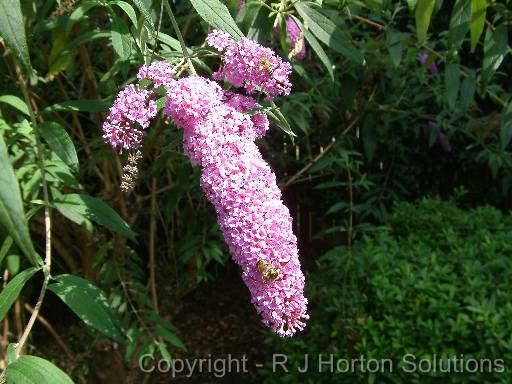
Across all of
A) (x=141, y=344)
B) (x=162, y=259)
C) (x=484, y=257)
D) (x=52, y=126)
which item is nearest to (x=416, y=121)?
(x=484, y=257)

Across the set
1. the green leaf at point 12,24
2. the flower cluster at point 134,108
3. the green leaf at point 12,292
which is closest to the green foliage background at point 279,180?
the green leaf at point 12,292

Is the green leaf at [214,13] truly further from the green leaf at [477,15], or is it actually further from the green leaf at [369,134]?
the green leaf at [369,134]

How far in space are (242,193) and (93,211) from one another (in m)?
0.54

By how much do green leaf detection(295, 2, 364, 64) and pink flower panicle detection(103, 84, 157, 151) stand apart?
51 centimetres

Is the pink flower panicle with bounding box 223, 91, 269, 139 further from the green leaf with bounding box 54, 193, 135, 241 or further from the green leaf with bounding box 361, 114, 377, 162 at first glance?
the green leaf with bounding box 361, 114, 377, 162

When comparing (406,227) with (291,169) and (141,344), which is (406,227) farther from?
(141,344)

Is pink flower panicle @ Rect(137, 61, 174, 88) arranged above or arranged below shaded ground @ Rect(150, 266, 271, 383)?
above

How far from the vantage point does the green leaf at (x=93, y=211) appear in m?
1.40

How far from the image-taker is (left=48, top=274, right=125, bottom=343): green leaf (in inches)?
46.5

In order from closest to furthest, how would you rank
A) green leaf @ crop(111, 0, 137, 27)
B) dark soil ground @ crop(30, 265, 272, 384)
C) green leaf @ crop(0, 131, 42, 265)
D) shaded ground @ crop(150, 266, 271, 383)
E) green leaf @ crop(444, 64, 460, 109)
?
green leaf @ crop(0, 131, 42, 265)
green leaf @ crop(111, 0, 137, 27)
green leaf @ crop(444, 64, 460, 109)
dark soil ground @ crop(30, 265, 272, 384)
shaded ground @ crop(150, 266, 271, 383)

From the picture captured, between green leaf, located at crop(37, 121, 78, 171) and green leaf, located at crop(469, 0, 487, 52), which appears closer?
green leaf, located at crop(37, 121, 78, 171)

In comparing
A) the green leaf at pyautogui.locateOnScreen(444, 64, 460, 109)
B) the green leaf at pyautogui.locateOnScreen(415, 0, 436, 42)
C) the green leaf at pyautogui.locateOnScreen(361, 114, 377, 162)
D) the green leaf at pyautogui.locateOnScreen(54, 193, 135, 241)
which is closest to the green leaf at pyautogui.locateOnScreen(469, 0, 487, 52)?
the green leaf at pyautogui.locateOnScreen(415, 0, 436, 42)

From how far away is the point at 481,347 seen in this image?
2.39 m

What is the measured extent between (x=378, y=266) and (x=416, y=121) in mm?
1496
